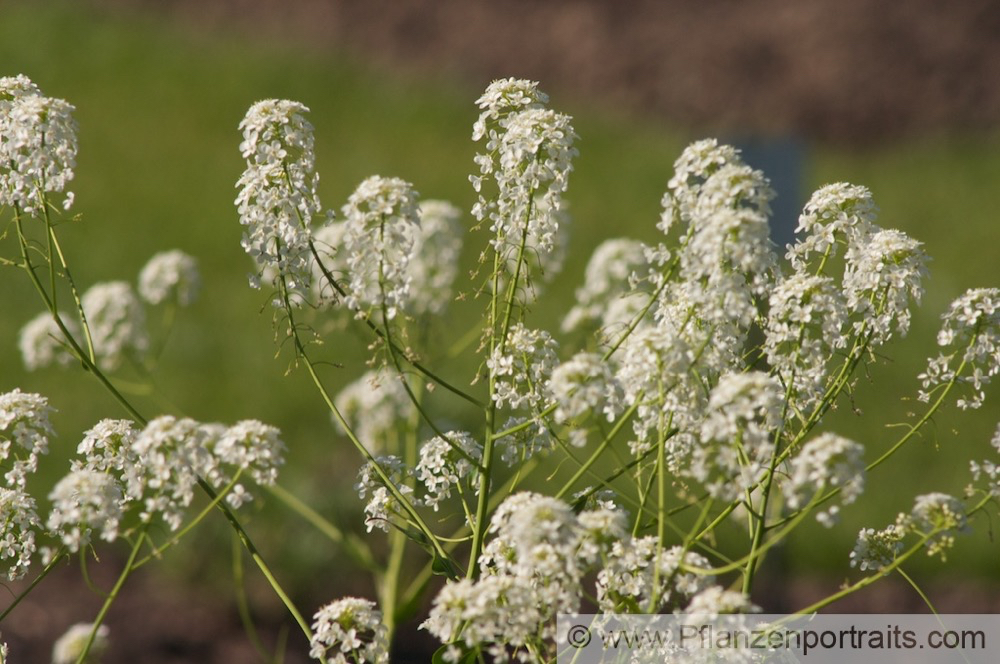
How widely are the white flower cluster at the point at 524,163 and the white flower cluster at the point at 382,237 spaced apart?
14 cm

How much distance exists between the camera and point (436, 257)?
3650 millimetres

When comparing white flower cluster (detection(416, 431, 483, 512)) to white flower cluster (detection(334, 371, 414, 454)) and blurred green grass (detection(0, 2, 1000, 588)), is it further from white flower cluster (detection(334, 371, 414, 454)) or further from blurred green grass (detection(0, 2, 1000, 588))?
blurred green grass (detection(0, 2, 1000, 588))

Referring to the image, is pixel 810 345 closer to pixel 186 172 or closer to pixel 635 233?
pixel 635 233

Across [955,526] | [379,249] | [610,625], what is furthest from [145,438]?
[955,526]

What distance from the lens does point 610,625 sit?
7.39 ft

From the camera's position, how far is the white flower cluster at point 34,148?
2258 mm

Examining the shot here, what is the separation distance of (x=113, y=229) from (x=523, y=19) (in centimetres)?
504

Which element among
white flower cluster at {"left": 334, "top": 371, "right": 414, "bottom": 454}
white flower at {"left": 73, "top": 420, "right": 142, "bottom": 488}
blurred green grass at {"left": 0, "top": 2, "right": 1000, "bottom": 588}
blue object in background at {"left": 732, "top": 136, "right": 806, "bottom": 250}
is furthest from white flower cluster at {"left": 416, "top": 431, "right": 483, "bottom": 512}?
blurred green grass at {"left": 0, "top": 2, "right": 1000, "bottom": 588}

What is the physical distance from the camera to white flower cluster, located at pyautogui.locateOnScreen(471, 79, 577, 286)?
2.21 metres

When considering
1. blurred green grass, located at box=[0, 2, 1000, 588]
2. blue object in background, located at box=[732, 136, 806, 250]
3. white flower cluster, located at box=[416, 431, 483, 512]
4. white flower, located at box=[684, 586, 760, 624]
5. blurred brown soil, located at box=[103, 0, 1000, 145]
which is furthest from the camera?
blurred brown soil, located at box=[103, 0, 1000, 145]

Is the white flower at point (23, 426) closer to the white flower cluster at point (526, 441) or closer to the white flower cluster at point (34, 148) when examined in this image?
the white flower cluster at point (34, 148)

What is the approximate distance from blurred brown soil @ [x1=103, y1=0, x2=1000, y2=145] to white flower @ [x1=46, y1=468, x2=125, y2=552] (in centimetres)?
842

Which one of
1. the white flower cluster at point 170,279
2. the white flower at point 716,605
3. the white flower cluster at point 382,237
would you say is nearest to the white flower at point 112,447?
the white flower cluster at point 382,237

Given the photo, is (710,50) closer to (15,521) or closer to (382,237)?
(382,237)
